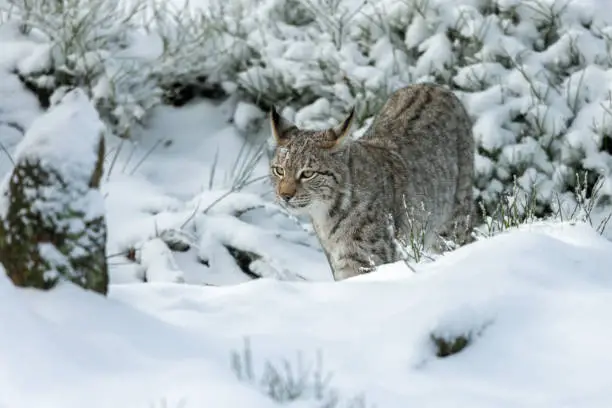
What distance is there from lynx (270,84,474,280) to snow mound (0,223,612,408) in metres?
1.68

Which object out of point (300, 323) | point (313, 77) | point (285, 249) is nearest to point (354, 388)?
point (300, 323)

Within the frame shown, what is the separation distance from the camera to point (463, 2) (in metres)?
8.70

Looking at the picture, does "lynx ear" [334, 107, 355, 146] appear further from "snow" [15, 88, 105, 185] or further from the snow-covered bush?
"snow" [15, 88, 105, 185]

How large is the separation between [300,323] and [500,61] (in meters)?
4.99

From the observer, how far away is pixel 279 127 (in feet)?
21.9

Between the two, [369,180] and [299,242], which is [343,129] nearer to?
[369,180]

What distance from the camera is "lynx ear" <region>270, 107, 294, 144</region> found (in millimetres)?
6648

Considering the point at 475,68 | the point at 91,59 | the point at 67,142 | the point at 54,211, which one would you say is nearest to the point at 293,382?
the point at 54,211

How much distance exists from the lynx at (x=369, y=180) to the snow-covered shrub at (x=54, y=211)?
2251 millimetres

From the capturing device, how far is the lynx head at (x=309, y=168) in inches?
254

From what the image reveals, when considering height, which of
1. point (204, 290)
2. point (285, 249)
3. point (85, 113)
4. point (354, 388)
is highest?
point (85, 113)

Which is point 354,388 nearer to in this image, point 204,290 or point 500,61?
point 204,290

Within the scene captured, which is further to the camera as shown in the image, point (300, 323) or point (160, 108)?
point (160, 108)

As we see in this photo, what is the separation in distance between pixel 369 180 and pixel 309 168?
38 centimetres
